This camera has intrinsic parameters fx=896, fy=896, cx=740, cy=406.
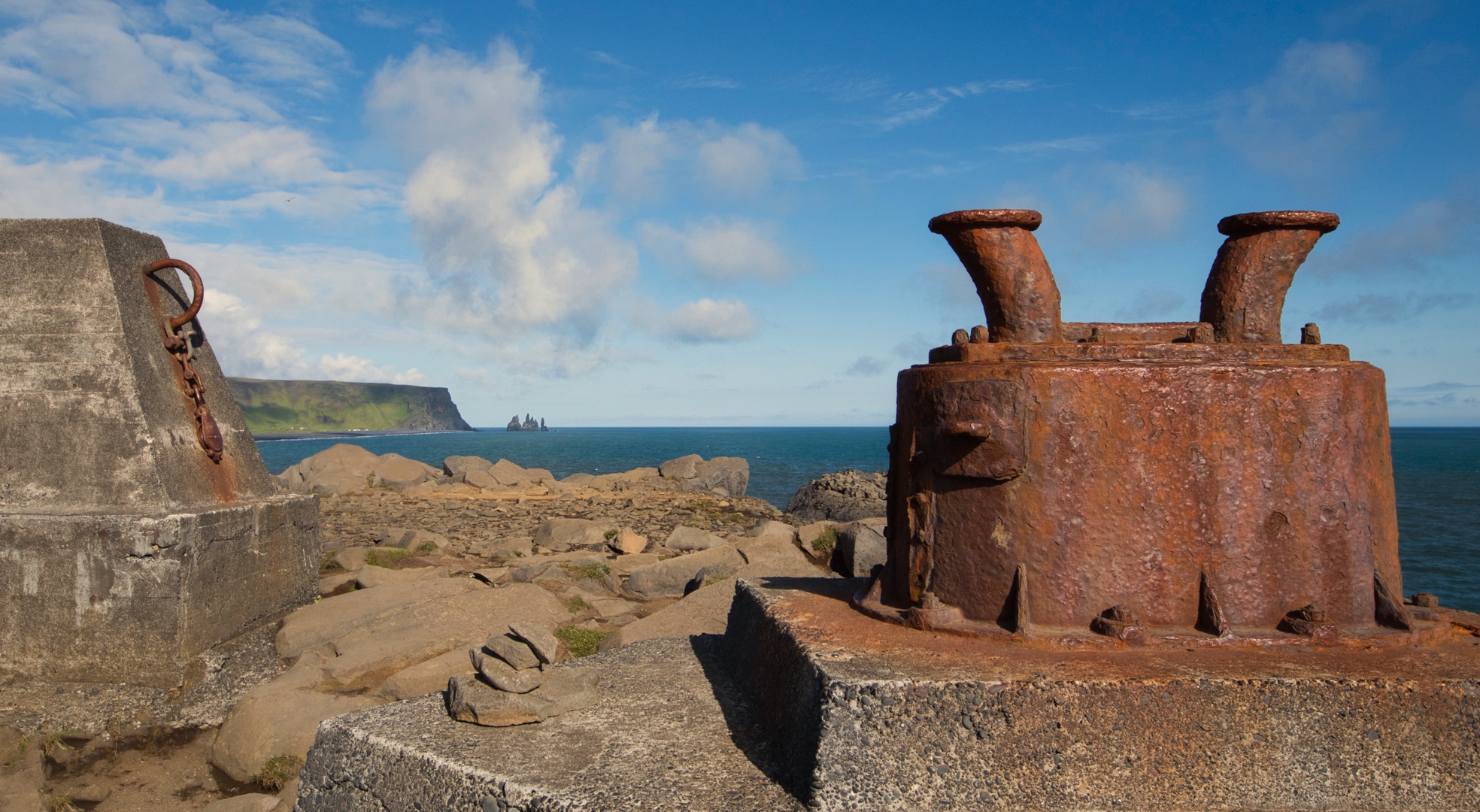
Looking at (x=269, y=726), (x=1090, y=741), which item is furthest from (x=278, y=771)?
(x=1090, y=741)

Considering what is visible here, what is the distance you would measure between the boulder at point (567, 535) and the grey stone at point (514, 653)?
7.19 metres

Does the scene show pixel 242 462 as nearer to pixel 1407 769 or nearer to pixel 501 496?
pixel 1407 769

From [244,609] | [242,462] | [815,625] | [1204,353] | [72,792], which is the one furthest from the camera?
[242,462]

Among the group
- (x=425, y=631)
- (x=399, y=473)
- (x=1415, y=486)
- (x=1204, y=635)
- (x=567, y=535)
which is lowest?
(x=1415, y=486)

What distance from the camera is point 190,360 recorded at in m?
5.29

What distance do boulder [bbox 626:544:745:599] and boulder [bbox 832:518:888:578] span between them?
118cm

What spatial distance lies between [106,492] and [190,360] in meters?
1.02

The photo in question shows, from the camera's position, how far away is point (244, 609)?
4961mm

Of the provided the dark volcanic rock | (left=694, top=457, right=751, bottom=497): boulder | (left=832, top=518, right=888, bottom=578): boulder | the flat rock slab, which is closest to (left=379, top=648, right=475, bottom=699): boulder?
the flat rock slab

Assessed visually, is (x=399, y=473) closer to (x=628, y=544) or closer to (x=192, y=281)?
(x=628, y=544)

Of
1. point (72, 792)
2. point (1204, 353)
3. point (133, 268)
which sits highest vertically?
point (133, 268)

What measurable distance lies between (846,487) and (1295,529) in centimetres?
1588

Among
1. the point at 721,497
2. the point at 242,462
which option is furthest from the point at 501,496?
the point at 242,462

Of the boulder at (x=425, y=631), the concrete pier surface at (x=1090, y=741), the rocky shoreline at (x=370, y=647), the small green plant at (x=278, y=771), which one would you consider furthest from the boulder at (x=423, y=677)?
the concrete pier surface at (x=1090, y=741)
